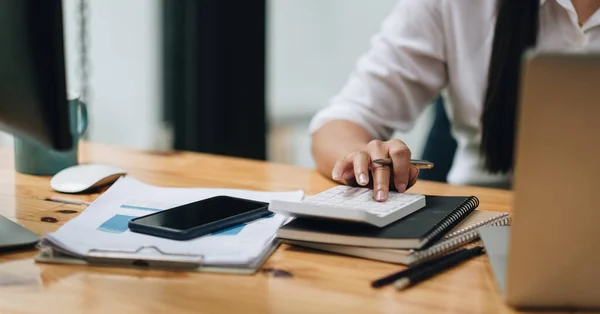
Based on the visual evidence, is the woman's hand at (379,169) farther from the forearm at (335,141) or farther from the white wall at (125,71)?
the white wall at (125,71)

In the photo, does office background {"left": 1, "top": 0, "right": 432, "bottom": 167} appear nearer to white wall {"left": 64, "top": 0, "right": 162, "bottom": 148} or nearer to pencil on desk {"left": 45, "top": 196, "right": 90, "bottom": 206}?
white wall {"left": 64, "top": 0, "right": 162, "bottom": 148}

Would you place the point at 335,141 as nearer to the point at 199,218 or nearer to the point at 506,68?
the point at 506,68

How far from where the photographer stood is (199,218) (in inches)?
32.8

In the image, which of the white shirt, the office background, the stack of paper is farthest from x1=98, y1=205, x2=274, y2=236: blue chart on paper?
the office background

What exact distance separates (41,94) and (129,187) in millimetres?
337

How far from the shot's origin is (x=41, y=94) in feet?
2.29

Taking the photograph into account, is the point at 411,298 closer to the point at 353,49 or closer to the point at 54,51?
the point at 54,51

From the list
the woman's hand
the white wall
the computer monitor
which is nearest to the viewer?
the computer monitor

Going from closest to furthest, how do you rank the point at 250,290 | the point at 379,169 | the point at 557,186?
the point at 557,186
the point at 250,290
the point at 379,169

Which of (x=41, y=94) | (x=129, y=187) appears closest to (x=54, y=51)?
(x=41, y=94)

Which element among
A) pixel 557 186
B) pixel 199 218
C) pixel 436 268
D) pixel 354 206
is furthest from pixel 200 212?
pixel 557 186

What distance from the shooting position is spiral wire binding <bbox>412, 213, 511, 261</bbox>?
0.75m

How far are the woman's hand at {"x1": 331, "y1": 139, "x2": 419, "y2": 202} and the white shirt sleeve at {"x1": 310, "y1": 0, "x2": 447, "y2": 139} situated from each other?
351 millimetres

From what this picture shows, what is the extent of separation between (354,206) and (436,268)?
0.14 m
